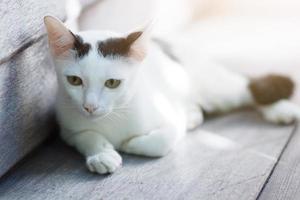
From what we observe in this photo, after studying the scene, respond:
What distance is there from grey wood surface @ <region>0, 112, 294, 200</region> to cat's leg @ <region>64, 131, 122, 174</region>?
3 centimetres

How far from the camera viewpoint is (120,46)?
1.31 m

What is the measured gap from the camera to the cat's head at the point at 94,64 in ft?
4.18

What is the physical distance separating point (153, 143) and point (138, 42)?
267 millimetres

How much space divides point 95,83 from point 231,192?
397mm

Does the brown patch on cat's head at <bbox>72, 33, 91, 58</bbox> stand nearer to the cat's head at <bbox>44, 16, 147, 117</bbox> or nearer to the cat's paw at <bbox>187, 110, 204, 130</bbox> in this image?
the cat's head at <bbox>44, 16, 147, 117</bbox>

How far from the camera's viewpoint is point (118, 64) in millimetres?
1305

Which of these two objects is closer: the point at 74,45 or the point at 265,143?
the point at 74,45

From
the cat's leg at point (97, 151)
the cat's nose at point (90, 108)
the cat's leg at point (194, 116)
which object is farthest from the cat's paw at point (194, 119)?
the cat's nose at point (90, 108)

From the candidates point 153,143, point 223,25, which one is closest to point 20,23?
point 153,143

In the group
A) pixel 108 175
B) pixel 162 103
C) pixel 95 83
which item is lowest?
pixel 108 175

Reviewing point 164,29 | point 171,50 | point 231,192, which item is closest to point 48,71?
point 171,50

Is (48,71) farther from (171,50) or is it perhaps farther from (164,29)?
(164,29)

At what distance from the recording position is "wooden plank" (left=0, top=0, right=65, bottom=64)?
48.5 inches

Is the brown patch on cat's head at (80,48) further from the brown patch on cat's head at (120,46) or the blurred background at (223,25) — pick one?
the blurred background at (223,25)
